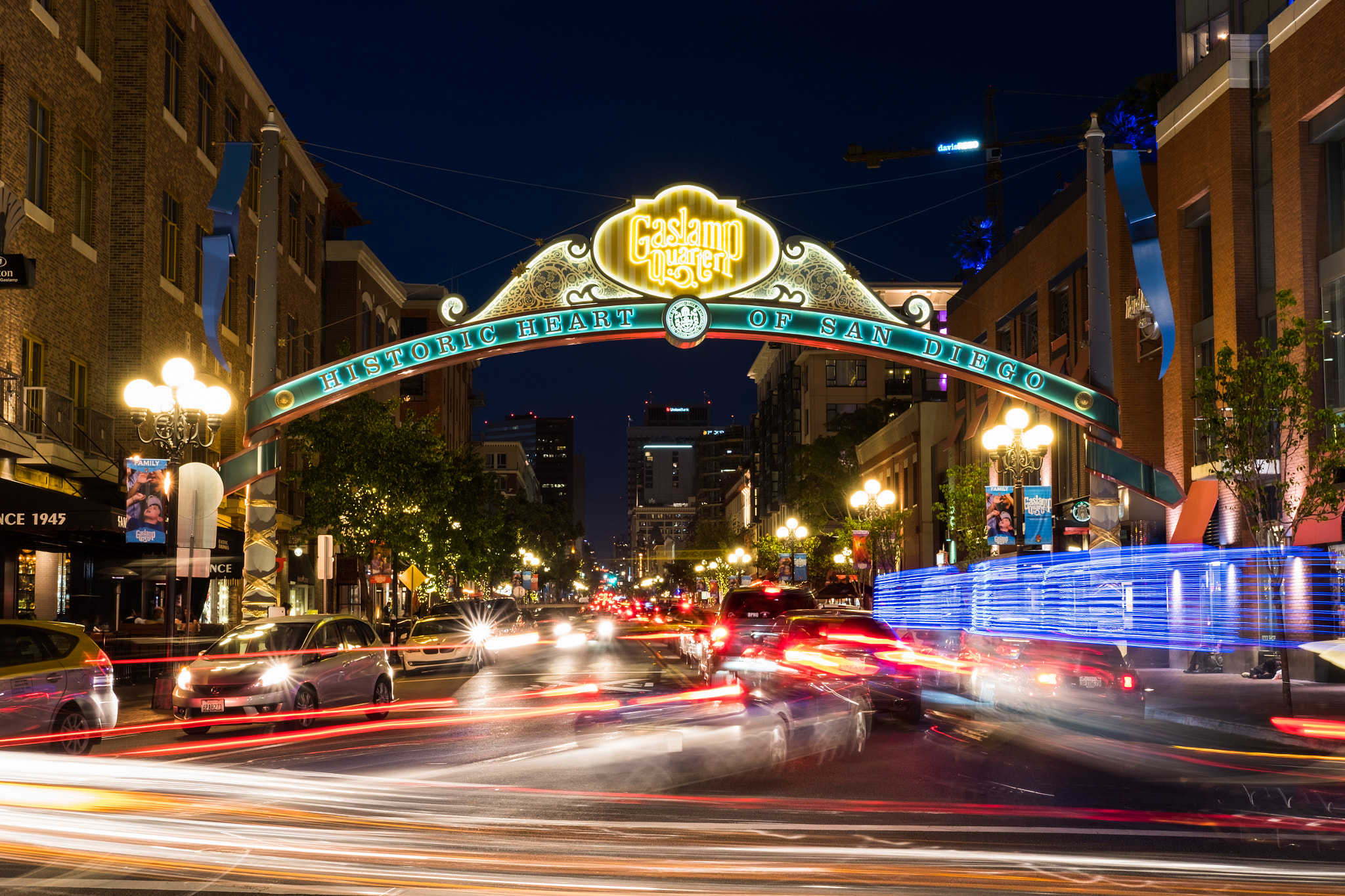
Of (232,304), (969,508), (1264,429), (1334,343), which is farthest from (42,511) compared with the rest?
(969,508)

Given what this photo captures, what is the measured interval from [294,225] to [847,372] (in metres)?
72.4

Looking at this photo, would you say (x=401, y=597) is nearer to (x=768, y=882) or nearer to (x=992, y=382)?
(x=992, y=382)

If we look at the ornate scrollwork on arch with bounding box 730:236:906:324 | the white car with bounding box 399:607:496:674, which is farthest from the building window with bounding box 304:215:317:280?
the ornate scrollwork on arch with bounding box 730:236:906:324

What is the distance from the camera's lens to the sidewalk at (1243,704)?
18047 millimetres

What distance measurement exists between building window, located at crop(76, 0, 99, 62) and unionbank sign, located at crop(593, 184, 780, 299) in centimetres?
1502

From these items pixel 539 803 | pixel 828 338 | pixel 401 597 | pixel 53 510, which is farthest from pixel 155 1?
pixel 401 597

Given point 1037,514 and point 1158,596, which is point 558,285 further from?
point 1158,596

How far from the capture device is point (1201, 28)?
36.8m

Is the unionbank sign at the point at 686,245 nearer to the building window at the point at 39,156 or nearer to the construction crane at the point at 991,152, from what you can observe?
the building window at the point at 39,156

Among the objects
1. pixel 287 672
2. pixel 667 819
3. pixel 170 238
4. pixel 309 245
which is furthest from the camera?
pixel 309 245

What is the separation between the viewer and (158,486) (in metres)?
21.5

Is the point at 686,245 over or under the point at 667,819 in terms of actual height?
over

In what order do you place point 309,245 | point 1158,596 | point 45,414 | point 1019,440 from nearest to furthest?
point 45,414 < point 1019,440 < point 1158,596 < point 309,245

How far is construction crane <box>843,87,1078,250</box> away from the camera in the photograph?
11375cm
